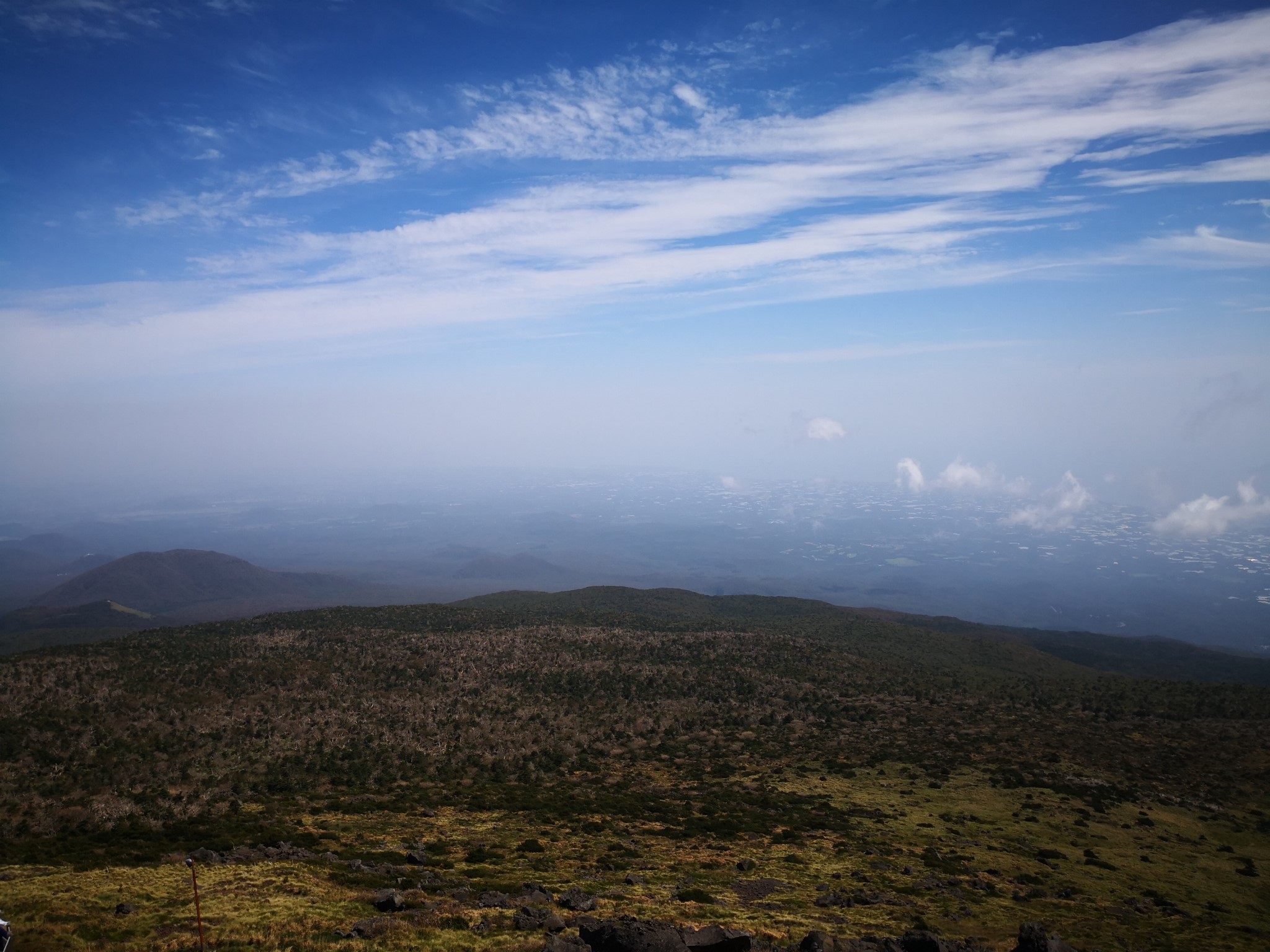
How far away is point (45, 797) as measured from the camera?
2930cm

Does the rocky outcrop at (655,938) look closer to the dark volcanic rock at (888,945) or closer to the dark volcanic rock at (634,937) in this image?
the dark volcanic rock at (634,937)

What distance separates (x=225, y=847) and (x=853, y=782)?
110 feet

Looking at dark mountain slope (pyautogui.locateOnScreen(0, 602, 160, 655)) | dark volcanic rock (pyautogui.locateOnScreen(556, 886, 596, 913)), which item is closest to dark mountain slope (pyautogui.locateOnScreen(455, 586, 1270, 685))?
dark volcanic rock (pyautogui.locateOnScreen(556, 886, 596, 913))

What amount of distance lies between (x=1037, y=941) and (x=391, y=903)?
61.1 feet

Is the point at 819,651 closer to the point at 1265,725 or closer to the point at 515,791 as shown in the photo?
the point at 1265,725

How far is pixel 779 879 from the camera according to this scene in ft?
79.2

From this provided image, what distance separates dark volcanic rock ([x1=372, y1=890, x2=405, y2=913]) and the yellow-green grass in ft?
1.98

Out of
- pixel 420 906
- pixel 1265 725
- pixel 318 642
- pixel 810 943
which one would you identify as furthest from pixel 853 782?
pixel 318 642

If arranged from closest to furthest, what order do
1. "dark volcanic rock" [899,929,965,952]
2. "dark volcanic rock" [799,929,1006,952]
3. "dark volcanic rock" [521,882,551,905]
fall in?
"dark volcanic rock" [799,929,1006,952]
"dark volcanic rock" [899,929,965,952]
"dark volcanic rock" [521,882,551,905]

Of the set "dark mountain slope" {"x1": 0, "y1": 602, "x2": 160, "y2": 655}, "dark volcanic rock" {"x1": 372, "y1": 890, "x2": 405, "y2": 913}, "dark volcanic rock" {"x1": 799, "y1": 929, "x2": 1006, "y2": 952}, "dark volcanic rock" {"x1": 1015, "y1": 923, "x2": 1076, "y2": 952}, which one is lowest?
"dark mountain slope" {"x1": 0, "y1": 602, "x2": 160, "y2": 655}

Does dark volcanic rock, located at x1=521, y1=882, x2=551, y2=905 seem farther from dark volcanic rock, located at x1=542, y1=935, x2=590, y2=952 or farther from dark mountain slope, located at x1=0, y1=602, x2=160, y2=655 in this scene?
dark mountain slope, located at x1=0, y1=602, x2=160, y2=655

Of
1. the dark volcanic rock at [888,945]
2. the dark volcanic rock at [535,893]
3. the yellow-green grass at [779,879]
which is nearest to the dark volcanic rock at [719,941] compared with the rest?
the dark volcanic rock at [888,945]

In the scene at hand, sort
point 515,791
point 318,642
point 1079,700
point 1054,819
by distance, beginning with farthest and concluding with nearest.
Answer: point 318,642 → point 1079,700 → point 515,791 → point 1054,819

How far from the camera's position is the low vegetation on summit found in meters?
20.1
